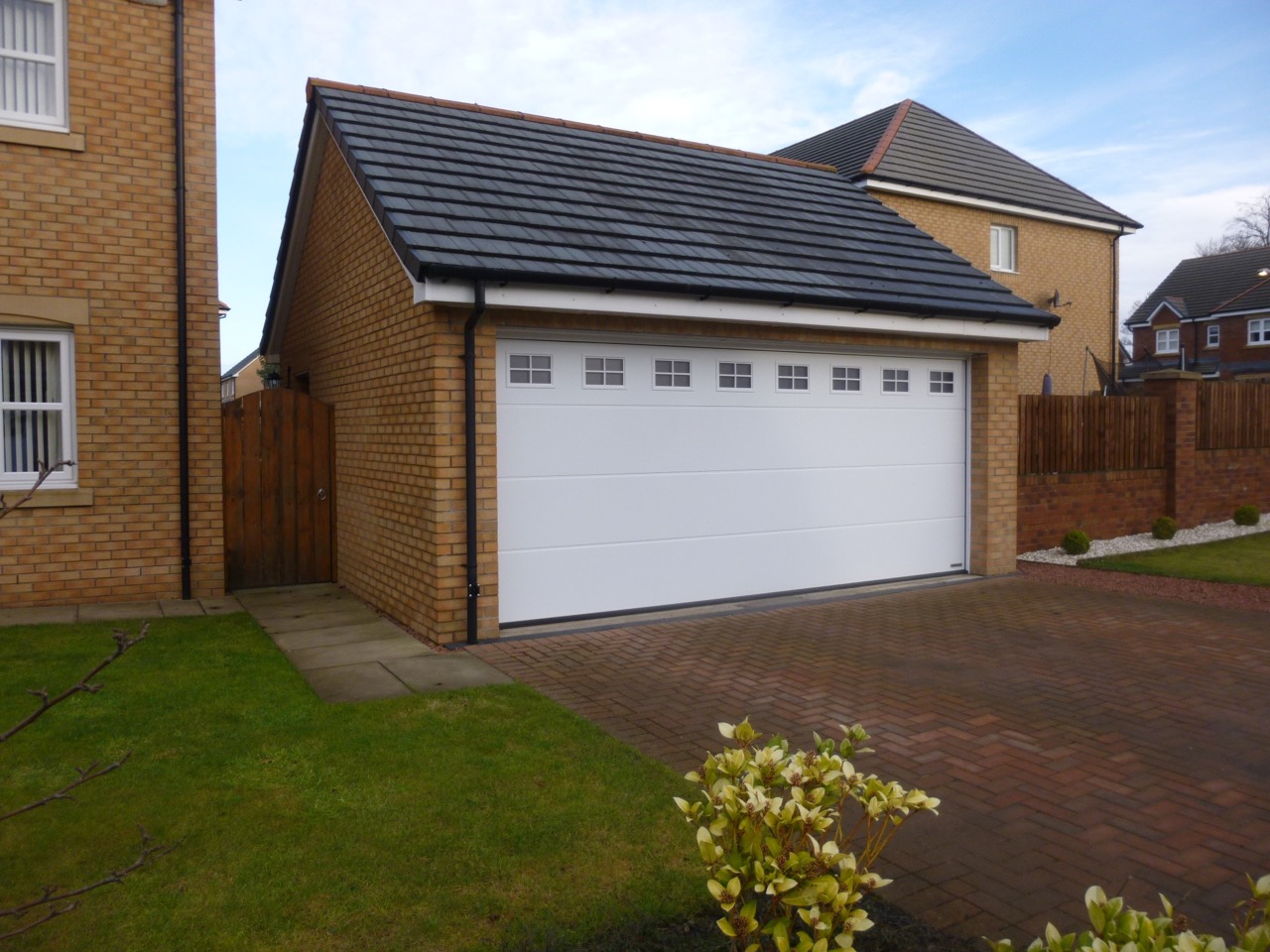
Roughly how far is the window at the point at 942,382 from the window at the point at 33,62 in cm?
921

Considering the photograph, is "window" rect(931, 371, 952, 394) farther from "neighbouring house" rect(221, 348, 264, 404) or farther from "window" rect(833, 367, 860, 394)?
"neighbouring house" rect(221, 348, 264, 404)

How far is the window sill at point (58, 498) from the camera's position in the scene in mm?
9336

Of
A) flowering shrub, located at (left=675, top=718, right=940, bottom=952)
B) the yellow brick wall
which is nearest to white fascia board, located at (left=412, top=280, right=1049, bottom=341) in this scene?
flowering shrub, located at (left=675, top=718, right=940, bottom=952)

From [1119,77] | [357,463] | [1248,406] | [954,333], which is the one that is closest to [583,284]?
[357,463]

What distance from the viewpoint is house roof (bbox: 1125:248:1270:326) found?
41.7 m

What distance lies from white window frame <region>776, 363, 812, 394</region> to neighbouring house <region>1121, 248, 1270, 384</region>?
118ft

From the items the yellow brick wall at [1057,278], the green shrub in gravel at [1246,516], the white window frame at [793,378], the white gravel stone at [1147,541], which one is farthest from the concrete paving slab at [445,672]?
the yellow brick wall at [1057,278]

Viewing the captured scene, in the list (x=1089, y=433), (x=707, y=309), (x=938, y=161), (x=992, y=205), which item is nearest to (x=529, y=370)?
(x=707, y=309)

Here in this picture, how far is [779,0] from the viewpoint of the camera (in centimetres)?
1151

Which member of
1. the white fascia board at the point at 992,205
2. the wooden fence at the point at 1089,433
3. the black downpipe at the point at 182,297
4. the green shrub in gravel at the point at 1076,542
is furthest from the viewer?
the white fascia board at the point at 992,205

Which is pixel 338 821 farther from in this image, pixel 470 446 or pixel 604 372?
pixel 604 372

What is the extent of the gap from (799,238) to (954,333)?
1.99 m

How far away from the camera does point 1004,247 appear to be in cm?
2309

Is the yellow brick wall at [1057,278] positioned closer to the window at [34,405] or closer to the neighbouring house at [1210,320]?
the window at [34,405]
